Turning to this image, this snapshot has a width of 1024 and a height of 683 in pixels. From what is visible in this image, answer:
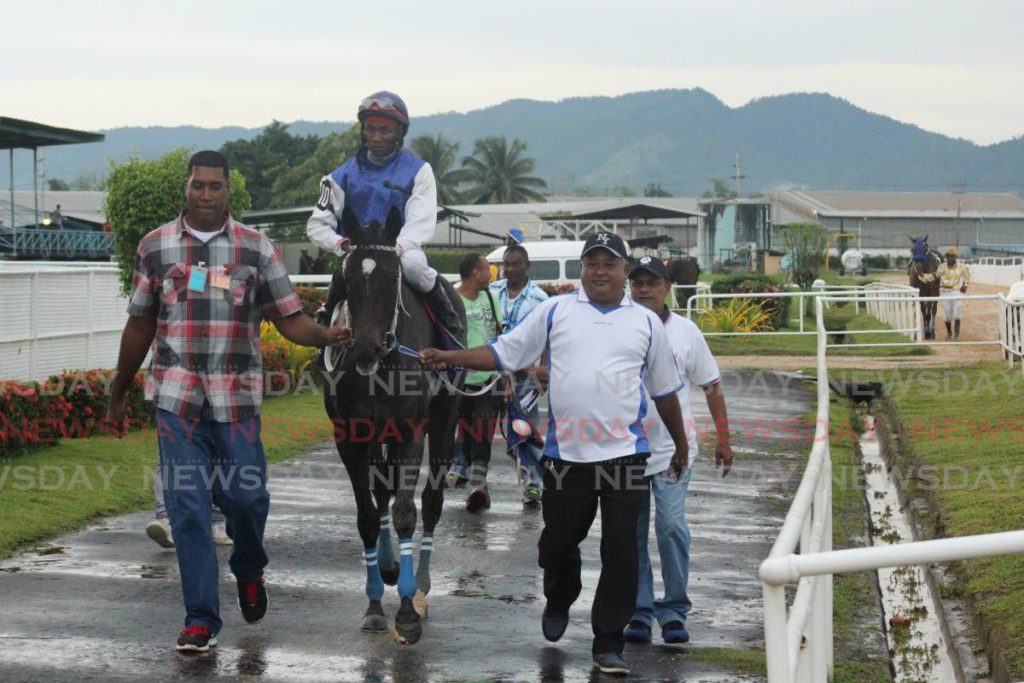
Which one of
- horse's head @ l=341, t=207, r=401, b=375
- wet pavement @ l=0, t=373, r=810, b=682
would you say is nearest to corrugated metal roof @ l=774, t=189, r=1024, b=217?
wet pavement @ l=0, t=373, r=810, b=682

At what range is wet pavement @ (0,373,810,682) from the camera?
21.0 ft

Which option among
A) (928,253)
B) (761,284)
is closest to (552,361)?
(928,253)

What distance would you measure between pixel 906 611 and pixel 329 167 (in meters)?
74.1

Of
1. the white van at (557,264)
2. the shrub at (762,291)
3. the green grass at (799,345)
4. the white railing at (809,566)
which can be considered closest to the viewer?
the white railing at (809,566)

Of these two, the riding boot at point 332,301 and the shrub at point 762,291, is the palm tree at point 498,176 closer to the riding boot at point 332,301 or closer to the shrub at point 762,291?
the shrub at point 762,291

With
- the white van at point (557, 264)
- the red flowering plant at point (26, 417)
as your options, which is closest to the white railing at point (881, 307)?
the white van at point (557, 264)

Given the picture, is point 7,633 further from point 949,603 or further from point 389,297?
point 949,603

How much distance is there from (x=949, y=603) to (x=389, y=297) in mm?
4007

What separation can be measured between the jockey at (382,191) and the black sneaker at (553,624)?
6.42 feet

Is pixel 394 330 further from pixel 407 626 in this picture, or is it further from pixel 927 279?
pixel 927 279

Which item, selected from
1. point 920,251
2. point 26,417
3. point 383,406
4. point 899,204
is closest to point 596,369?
point 383,406

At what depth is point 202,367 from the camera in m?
6.42

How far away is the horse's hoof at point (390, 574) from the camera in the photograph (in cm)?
771

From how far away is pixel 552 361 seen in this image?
6.48m
